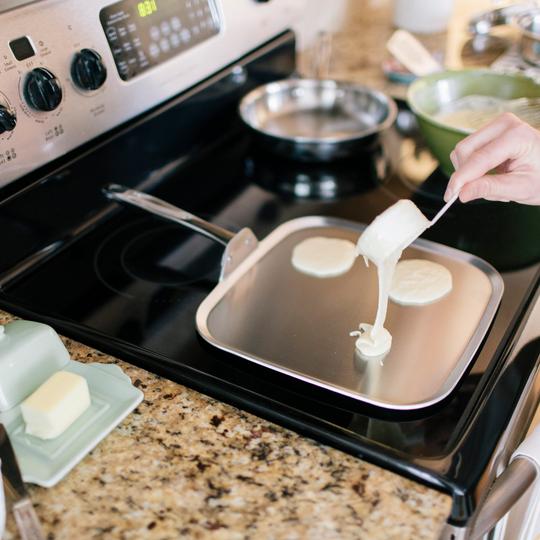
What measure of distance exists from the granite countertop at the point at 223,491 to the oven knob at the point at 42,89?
0.42 metres

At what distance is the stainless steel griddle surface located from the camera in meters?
0.59

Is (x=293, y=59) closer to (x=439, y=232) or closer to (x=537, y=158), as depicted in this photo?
(x=439, y=232)

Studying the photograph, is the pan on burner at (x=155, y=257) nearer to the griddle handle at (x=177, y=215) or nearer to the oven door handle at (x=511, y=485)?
the griddle handle at (x=177, y=215)

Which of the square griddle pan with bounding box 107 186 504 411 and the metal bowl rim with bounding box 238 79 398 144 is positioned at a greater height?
the metal bowl rim with bounding box 238 79 398 144

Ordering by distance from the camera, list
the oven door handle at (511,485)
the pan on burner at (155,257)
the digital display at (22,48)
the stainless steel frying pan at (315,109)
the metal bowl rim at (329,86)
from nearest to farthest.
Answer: the oven door handle at (511,485), the digital display at (22,48), the pan on burner at (155,257), the metal bowl rim at (329,86), the stainless steel frying pan at (315,109)

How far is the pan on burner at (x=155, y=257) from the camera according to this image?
2.54ft

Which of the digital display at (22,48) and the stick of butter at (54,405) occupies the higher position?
the digital display at (22,48)

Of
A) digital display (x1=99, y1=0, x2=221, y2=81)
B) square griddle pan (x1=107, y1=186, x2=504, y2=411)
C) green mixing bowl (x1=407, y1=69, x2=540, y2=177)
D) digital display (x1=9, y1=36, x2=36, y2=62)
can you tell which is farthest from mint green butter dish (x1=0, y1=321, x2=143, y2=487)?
green mixing bowl (x1=407, y1=69, x2=540, y2=177)

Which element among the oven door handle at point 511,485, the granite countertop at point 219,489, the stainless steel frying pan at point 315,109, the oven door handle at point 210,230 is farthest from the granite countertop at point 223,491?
the stainless steel frying pan at point 315,109

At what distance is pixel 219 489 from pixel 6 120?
0.50 meters

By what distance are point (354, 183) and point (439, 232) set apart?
0.67ft

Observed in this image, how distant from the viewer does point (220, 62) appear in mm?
1034

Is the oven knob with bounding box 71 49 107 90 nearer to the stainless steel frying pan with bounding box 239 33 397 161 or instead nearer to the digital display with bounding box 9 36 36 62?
the digital display with bounding box 9 36 36 62

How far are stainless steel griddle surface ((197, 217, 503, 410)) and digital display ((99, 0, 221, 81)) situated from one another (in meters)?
0.35
